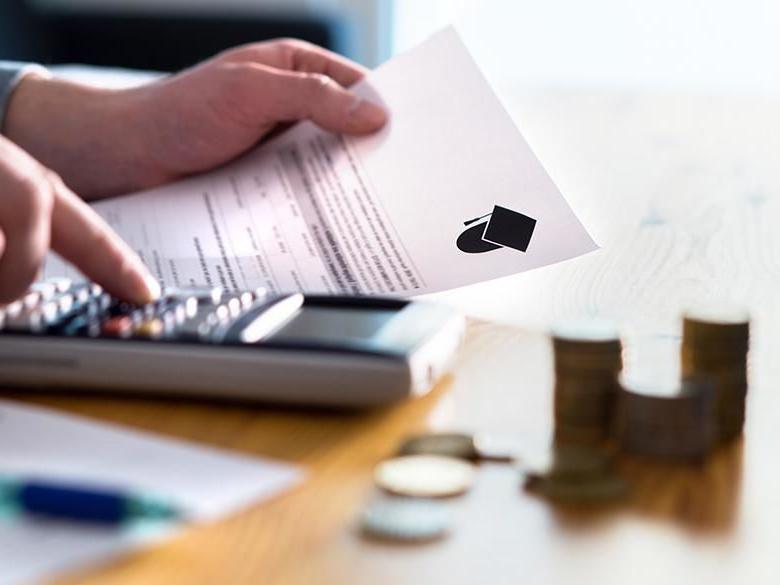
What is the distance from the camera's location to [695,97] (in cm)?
189

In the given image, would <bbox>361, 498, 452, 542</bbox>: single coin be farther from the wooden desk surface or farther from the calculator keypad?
the calculator keypad

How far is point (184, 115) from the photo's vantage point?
979 mm

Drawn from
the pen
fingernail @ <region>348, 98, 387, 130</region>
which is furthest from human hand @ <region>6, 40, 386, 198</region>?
the pen

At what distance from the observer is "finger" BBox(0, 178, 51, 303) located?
20.7 inches

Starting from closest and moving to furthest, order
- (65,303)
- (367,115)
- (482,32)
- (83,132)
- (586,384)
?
(586,384) < (65,303) < (367,115) < (83,132) < (482,32)

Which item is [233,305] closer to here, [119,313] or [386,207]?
[119,313]

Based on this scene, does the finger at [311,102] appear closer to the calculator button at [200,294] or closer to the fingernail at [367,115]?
the fingernail at [367,115]

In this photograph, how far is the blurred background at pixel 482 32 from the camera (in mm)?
3006

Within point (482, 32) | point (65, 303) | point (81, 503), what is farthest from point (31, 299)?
point (482, 32)

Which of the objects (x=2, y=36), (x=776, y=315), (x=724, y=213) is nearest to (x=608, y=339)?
(x=776, y=315)

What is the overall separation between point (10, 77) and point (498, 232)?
571 millimetres

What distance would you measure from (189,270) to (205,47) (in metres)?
2.64

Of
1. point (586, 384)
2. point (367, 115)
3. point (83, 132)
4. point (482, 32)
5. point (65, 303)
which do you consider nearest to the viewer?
point (586, 384)

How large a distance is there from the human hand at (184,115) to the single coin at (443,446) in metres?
0.48
